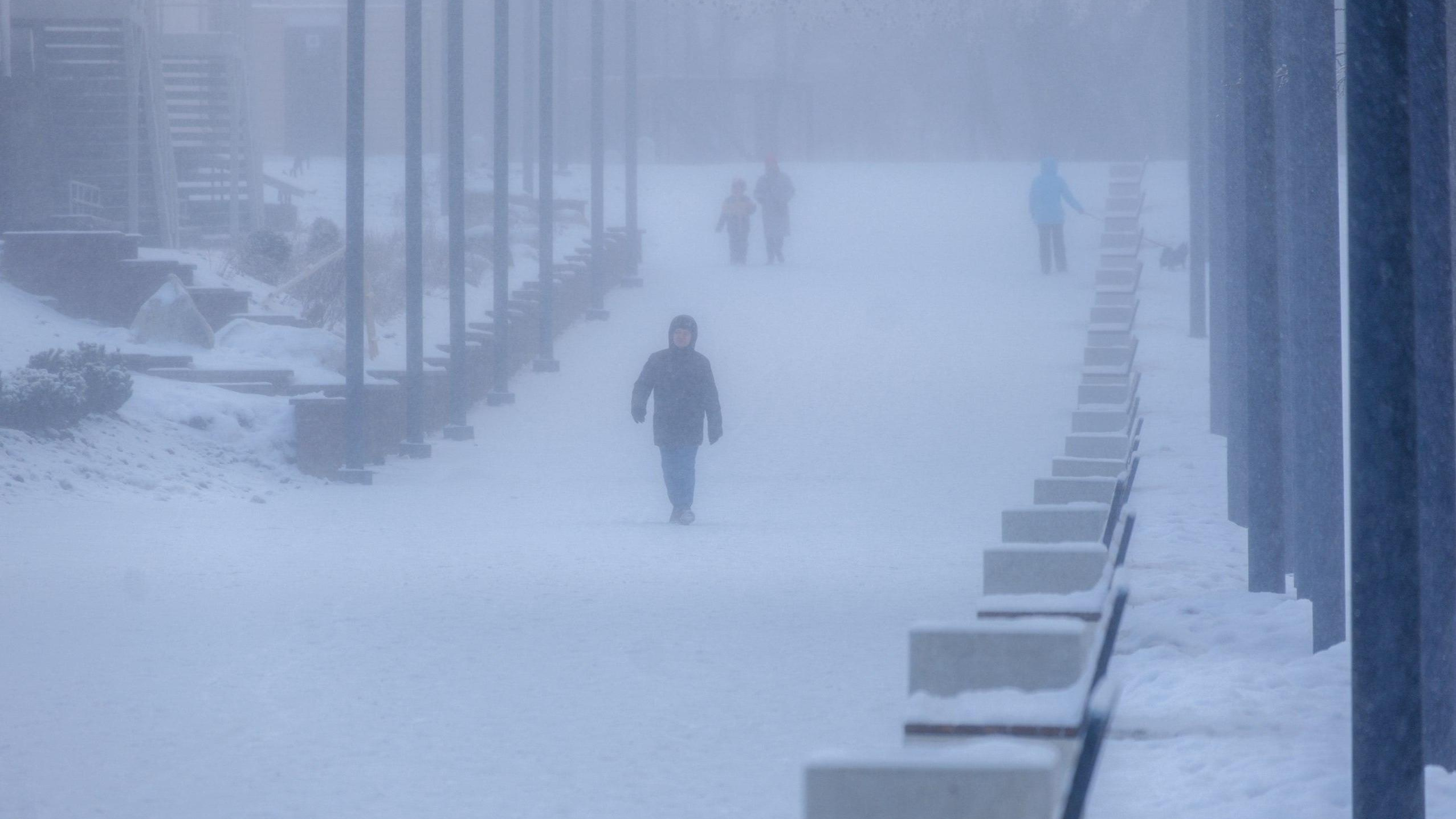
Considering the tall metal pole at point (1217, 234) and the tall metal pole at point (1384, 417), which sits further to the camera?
the tall metal pole at point (1217, 234)

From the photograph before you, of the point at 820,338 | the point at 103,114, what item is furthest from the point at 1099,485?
the point at 103,114

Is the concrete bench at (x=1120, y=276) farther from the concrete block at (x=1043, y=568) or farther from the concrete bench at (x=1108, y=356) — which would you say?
the concrete block at (x=1043, y=568)

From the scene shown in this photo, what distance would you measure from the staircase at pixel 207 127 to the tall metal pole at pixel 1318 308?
23.4 metres

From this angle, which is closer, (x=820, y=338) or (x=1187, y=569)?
(x=1187, y=569)

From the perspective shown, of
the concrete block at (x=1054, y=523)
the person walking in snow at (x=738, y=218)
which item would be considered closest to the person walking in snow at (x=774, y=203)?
the person walking in snow at (x=738, y=218)

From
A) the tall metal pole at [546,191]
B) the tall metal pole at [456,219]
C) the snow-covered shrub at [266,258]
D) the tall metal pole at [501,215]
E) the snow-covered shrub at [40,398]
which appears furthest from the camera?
the snow-covered shrub at [266,258]

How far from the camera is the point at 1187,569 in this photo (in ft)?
35.3

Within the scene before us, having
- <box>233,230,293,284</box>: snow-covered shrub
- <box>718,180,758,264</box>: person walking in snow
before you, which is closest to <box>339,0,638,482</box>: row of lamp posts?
<box>233,230,293,284</box>: snow-covered shrub

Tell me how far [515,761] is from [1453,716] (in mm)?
2939

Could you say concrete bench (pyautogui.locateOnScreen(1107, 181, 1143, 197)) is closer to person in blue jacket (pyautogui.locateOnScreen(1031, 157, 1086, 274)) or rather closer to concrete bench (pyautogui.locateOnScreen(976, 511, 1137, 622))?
person in blue jacket (pyautogui.locateOnScreen(1031, 157, 1086, 274))

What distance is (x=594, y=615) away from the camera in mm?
10062

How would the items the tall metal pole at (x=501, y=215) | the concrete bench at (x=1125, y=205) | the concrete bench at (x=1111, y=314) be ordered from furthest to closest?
the concrete bench at (x=1125, y=205) → the concrete bench at (x=1111, y=314) → the tall metal pole at (x=501, y=215)

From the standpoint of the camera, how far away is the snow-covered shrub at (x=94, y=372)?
15.5 m

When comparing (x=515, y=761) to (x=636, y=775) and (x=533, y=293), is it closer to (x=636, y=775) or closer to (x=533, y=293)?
(x=636, y=775)
